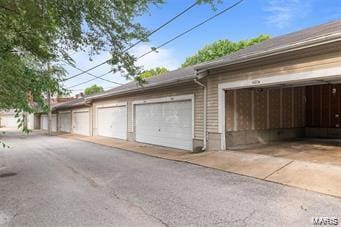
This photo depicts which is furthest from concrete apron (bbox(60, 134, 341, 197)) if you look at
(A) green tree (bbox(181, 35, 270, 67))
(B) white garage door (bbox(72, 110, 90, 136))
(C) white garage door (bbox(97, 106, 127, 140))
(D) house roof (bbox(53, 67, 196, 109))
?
(A) green tree (bbox(181, 35, 270, 67))

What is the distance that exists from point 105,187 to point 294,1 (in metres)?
8.56

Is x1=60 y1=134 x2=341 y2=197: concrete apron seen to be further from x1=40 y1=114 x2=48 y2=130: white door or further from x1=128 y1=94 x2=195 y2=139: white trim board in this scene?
x1=40 y1=114 x2=48 y2=130: white door

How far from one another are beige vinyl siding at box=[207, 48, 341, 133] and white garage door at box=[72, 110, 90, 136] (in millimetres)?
16030

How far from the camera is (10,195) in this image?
21.4 feet

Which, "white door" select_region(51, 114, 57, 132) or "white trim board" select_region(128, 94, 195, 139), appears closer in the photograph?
"white trim board" select_region(128, 94, 195, 139)

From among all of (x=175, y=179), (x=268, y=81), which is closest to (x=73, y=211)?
(x=175, y=179)

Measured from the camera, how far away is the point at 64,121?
3312cm

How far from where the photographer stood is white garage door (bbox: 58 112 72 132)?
1235 inches

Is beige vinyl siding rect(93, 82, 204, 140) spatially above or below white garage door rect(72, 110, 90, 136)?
above

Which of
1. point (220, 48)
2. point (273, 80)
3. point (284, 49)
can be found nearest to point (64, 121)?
point (220, 48)

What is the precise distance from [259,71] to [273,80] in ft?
2.02

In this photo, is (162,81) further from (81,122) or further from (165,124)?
(81,122)

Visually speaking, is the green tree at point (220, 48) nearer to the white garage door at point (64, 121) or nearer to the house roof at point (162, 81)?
the white garage door at point (64, 121)

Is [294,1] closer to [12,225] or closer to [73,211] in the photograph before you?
[73,211]
